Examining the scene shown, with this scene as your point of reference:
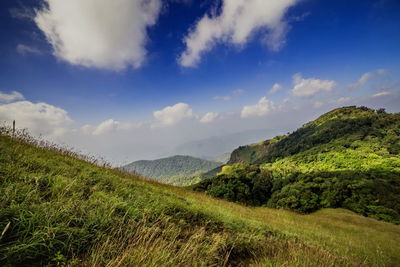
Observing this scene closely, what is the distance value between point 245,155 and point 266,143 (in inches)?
790

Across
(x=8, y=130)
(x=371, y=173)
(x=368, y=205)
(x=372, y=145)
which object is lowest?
(x=368, y=205)

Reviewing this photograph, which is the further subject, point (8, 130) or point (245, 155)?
point (245, 155)

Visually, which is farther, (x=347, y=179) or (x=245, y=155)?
(x=245, y=155)

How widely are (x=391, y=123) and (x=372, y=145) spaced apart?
3042cm

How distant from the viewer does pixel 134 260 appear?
1.97m

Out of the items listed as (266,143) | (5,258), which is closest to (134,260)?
(5,258)

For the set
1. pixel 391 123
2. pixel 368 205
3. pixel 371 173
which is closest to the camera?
pixel 368 205

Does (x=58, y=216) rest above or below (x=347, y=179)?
above

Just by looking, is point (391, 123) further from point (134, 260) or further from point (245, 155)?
point (134, 260)

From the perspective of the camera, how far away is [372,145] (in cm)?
4688

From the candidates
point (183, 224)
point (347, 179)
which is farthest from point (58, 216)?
point (347, 179)

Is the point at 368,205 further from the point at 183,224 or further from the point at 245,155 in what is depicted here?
the point at 245,155

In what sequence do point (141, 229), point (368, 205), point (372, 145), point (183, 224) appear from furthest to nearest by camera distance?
1. point (372, 145)
2. point (368, 205)
3. point (183, 224)
4. point (141, 229)

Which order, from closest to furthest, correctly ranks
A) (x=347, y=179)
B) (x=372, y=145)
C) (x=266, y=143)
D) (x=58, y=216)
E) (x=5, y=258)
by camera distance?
1. (x=5, y=258)
2. (x=58, y=216)
3. (x=347, y=179)
4. (x=372, y=145)
5. (x=266, y=143)
